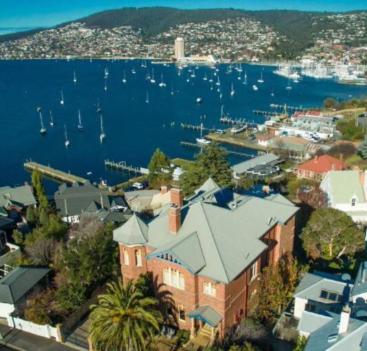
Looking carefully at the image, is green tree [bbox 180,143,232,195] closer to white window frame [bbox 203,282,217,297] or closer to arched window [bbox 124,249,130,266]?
arched window [bbox 124,249,130,266]

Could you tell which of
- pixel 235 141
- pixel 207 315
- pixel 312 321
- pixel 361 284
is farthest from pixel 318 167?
pixel 207 315

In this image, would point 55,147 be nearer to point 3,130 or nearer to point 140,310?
point 3,130

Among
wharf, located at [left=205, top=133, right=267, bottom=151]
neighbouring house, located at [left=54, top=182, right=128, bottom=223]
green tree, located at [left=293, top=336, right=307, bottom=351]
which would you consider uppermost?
green tree, located at [left=293, top=336, right=307, bottom=351]

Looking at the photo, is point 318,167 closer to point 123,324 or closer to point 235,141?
point 235,141

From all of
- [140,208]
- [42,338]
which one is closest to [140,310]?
[42,338]

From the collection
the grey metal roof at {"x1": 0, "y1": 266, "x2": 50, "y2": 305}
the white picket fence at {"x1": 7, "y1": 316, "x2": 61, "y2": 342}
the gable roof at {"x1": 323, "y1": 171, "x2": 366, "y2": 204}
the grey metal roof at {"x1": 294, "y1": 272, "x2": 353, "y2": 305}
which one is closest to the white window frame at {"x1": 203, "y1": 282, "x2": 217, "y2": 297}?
the grey metal roof at {"x1": 294, "y1": 272, "x2": 353, "y2": 305}

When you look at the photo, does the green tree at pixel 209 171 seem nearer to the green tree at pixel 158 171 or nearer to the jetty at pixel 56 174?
the green tree at pixel 158 171
